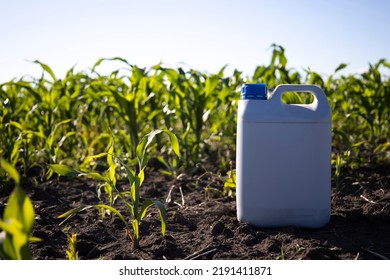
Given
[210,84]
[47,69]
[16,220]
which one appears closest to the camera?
[16,220]

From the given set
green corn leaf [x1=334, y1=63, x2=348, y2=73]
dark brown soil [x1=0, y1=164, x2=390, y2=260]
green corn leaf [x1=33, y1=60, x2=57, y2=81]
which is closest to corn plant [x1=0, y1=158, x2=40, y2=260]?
dark brown soil [x1=0, y1=164, x2=390, y2=260]

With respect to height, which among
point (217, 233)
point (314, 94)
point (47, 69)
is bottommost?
point (217, 233)

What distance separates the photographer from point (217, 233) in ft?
5.68

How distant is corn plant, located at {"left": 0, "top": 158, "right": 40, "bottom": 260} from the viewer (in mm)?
978

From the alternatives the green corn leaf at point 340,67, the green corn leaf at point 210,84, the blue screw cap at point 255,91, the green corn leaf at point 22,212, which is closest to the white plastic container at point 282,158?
the blue screw cap at point 255,91

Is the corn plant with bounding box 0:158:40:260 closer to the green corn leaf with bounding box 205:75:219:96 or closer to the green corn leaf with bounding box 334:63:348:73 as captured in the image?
the green corn leaf with bounding box 205:75:219:96

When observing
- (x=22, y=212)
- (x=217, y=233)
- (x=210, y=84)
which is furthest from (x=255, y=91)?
(x=210, y=84)

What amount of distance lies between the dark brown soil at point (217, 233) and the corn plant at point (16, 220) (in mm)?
502

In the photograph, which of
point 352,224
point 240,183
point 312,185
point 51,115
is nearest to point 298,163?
point 312,185

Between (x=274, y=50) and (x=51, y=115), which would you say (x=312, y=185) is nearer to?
(x=274, y=50)

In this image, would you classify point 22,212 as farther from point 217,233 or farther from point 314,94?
point 314,94

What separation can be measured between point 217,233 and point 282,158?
390 millimetres

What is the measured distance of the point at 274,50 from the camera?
327cm
